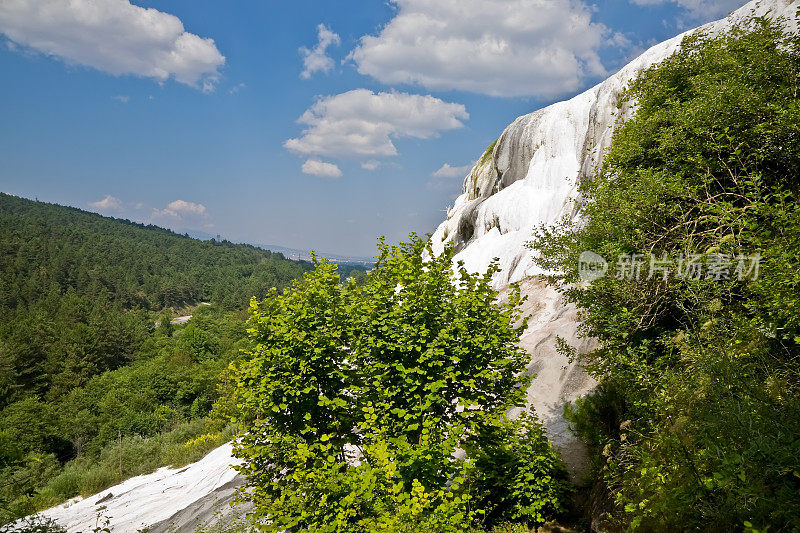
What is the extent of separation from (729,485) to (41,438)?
55.0 metres

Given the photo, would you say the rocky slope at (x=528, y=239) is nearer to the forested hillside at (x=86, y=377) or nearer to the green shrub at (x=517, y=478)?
the green shrub at (x=517, y=478)

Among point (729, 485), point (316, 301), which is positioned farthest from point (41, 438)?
point (729, 485)

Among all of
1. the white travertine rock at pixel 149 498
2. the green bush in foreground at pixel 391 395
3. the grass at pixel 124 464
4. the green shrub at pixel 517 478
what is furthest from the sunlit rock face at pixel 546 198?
the grass at pixel 124 464

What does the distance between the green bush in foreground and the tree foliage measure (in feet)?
7.04

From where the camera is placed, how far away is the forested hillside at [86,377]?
29562 millimetres

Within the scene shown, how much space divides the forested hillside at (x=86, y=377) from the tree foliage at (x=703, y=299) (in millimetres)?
9650

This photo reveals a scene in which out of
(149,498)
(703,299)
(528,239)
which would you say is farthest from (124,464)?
(703,299)

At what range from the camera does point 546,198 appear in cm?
2838
